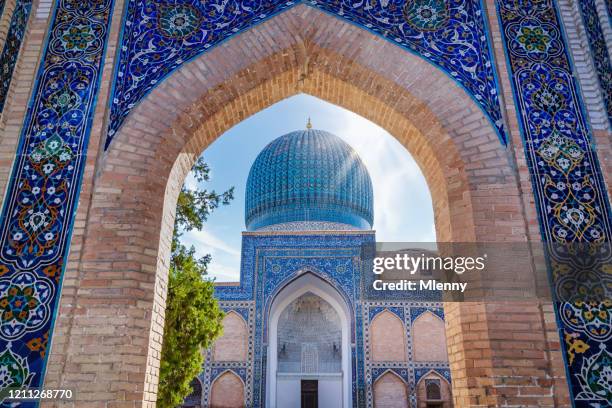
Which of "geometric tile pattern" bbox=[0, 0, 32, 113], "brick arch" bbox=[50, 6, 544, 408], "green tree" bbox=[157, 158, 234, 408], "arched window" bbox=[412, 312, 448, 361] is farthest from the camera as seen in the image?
"arched window" bbox=[412, 312, 448, 361]

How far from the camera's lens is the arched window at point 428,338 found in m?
12.5

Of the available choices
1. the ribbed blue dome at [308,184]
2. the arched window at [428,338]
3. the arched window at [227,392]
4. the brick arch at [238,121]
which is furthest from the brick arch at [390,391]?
the brick arch at [238,121]

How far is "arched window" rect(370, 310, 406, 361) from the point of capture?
12.4 m

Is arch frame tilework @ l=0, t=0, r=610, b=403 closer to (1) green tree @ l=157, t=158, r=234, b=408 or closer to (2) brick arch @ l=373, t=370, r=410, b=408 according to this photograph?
(1) green tree @ l=157, t=158, r=234, b=408

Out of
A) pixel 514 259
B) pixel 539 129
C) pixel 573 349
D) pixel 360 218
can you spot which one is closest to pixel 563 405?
pixel 573 349

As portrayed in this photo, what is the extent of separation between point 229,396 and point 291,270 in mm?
3316

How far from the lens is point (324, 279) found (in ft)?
43.0

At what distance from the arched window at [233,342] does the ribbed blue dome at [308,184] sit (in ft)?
10.9

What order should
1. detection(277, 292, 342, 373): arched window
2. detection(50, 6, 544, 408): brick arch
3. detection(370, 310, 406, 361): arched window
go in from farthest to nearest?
detection(277, 292, 342, 373): arched window < detection(370, 310, 406, 361): arched window < detection(50, 6, 544, 408): brick arch

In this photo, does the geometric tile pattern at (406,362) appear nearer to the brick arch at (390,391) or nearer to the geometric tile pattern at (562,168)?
the brick arch at (390,391)

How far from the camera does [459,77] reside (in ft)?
11.7

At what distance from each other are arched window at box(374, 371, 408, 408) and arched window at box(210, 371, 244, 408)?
125 inches

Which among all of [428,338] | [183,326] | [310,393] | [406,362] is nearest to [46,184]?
[183,326]

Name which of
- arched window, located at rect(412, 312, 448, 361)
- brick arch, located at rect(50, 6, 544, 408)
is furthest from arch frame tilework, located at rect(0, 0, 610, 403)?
arched window, located at rect(412, 312, 448, 361)
